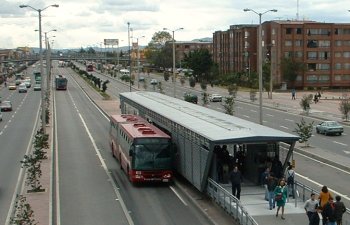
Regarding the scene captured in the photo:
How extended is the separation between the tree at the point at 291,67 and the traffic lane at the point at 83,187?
2549 inches

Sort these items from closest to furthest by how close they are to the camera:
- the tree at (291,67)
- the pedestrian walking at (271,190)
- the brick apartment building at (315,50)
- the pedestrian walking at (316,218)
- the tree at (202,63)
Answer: the pedestrian walking at (316,218), the pedestrian walking at (271,190), the tree at (291,67), the brick apartment building at (315,50), the tree at (202,63)

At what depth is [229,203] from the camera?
69.7ft

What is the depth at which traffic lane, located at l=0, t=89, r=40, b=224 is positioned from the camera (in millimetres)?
28094

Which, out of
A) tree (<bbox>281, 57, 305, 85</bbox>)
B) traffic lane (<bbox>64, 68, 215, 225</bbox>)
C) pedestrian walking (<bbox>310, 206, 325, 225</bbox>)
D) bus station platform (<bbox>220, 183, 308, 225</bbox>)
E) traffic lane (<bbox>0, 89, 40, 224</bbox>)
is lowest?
traffic lane (<bbox>0, 89, 40, 224</bbox>)

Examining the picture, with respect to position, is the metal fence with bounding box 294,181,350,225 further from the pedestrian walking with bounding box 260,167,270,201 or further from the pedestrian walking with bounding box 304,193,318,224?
the pedestrian walking with bounding box 304,193,318,224

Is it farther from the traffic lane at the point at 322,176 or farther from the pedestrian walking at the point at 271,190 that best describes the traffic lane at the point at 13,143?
the traffic lane at the point at 322,176

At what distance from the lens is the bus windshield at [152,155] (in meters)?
28.1

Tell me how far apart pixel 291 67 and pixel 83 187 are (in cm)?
8499

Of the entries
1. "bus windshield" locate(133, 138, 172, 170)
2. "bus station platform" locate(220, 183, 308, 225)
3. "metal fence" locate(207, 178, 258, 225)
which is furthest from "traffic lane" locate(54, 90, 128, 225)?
"bus station platform" locate(220, 183, 308, 225)

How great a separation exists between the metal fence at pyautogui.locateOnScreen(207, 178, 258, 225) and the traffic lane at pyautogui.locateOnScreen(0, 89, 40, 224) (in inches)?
292

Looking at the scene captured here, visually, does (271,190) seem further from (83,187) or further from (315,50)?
(315,50)

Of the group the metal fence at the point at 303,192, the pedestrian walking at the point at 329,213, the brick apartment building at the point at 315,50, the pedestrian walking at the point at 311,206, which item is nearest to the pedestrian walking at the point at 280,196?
the metal fence at the point at 303,192

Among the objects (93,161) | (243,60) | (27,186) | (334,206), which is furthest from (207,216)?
(243,60)

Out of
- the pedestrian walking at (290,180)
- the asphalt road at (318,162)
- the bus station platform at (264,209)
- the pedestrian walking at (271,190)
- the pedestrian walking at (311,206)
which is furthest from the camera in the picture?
the asphalt road at (318,162)
